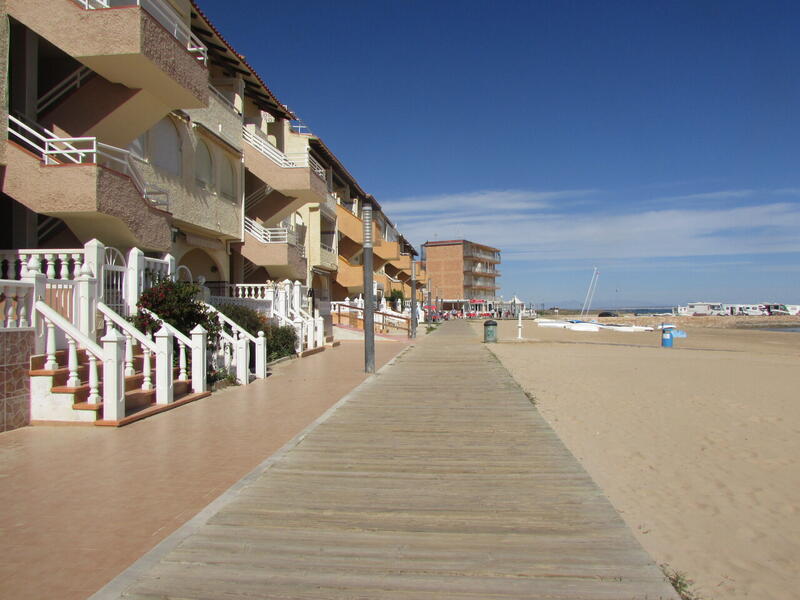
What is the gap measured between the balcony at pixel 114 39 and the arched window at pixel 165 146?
2061mm

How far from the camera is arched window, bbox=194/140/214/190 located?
17250mm

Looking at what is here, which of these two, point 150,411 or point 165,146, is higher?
point 165,146

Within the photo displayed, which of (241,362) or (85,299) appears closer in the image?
(85,299)

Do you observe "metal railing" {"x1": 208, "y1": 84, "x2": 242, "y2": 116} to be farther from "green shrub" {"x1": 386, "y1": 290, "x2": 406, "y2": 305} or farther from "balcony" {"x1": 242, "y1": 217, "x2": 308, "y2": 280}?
"green shrub" {"x1": 386, "y1": 290, "x2": 406, "y2": 305}

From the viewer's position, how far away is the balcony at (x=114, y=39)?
11000 millimetres

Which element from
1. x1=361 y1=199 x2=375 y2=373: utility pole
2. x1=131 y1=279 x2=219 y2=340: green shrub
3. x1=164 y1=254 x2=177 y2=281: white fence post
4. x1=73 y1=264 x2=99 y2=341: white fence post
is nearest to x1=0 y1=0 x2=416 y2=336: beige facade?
x1=164 y1=254 x2=177 y2=281: white fence post

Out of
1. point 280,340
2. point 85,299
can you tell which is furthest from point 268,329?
point 85,299

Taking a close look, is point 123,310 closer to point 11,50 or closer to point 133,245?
point 133,245

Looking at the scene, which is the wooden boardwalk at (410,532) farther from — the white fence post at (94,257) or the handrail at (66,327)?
the white fence post at (94,257)

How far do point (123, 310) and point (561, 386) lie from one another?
27.9 feet

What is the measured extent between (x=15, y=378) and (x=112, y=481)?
2.99 meters

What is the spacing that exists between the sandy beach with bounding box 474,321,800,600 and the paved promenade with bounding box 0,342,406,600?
3.52 meters

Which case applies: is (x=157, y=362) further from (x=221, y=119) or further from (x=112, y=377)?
(x=221, y=119)

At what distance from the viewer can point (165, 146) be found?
15.4 meters
